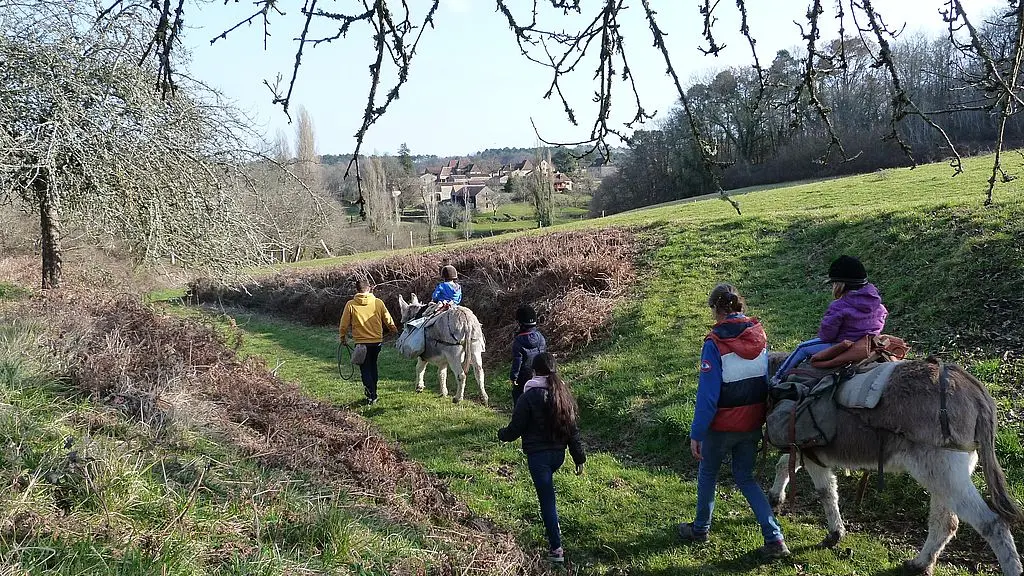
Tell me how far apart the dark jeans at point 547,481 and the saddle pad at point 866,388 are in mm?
2296

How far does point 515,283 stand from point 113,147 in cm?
889

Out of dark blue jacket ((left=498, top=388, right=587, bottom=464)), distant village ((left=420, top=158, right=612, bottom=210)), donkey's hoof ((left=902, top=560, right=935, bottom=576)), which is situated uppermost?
distant village ((left=420, top=158, right=612, bottom=210))

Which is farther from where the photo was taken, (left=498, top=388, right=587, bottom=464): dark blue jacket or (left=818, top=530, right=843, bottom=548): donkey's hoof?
(left=818, top=530, right=843, bottom=548): donkey's hoof

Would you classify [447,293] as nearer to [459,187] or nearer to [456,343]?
[456,343]

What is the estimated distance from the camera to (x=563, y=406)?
4.88m

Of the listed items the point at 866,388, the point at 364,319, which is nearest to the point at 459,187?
the point at 364,319

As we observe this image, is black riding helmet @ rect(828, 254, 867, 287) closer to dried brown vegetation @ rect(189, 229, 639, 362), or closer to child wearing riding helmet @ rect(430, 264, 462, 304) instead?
child wearing riding helmet @ rect(430, 264, 462, 304)

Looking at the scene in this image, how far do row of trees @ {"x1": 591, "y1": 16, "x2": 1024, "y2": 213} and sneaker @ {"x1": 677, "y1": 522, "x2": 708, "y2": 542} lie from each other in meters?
3.11

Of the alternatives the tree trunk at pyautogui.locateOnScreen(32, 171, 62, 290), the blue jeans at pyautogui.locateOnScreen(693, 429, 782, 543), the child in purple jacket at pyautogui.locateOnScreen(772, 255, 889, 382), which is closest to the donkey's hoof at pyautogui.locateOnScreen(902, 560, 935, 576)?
the blue jeans at pyautogui.locateOnScreen(693, 429, 782, 543)

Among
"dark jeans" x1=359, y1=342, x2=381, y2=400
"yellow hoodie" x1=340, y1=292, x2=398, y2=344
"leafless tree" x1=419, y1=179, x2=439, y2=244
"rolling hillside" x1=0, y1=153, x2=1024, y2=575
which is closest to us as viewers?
"rolling hillside" x1=0, y1=153, x2=1024, y2=575

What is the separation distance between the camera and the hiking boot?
16.0 ft

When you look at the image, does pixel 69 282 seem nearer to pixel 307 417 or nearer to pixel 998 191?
pixel 307 417

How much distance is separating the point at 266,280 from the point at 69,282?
31.5 feet

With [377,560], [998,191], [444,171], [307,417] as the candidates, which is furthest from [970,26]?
[444,171]
